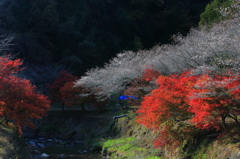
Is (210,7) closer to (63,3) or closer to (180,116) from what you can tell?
(180,116)

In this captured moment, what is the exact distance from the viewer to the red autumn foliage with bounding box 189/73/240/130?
912cm

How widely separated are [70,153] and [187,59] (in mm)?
10413

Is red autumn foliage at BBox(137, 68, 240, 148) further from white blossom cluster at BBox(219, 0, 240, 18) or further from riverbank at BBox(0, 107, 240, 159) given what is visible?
white blossom cluster at BBox(219, 0, 240, 18)

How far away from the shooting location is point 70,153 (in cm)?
1881

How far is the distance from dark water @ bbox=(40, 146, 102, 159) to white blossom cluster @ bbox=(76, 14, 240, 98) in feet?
16.0

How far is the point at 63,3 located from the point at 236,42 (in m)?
34.0

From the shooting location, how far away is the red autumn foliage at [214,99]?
9.12 meters

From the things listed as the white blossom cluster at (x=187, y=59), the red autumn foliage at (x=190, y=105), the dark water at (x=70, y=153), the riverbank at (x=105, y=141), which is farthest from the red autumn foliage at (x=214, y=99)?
the dark water at (x=70, y=153)

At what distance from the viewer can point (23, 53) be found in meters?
31.5

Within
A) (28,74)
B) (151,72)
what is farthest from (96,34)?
(151,72)

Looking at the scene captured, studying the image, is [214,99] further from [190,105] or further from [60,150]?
[60,150]

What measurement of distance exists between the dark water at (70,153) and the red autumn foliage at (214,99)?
932 cm

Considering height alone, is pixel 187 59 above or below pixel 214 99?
above

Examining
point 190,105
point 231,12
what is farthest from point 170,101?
point 231,12
